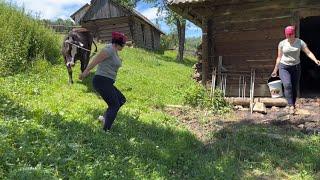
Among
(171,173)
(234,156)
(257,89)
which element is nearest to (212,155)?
(234,156)

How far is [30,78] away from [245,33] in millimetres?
5738

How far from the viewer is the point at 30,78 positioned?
12.0m

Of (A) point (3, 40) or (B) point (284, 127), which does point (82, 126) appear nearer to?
(B) point (284, 127)

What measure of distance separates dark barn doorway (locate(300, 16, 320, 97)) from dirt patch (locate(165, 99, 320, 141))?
4.72 meters

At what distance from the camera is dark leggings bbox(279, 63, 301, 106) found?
940cm

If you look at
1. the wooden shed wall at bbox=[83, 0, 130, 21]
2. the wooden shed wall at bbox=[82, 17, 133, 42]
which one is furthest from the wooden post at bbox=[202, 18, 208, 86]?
the wooden shed wall at bbox=[83, 0, 130, 21]

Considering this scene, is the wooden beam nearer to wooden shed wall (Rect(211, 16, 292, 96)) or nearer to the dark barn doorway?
wooden shed wall (Rect(211, 16, 292, 96))

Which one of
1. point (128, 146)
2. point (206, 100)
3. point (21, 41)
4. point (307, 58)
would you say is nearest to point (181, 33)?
point (307, 58)

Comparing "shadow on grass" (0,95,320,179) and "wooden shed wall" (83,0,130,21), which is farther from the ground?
"wooden shed wall" (83,0,130,21)

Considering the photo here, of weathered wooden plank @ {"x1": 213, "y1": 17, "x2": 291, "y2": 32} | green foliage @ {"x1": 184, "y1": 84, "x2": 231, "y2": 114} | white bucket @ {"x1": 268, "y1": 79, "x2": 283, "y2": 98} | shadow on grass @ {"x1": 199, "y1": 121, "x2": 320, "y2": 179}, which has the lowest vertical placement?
shadow on grass @ {"x1": 199, "y1": 121, "x2": 320, "y2": 179}

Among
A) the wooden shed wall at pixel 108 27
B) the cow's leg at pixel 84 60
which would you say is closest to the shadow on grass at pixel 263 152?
the cow's leg at pixel 84 60

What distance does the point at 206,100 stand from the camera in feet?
37.4

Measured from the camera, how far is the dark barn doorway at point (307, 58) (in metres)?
16.5

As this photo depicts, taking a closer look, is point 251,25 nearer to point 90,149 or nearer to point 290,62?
point 290,62
